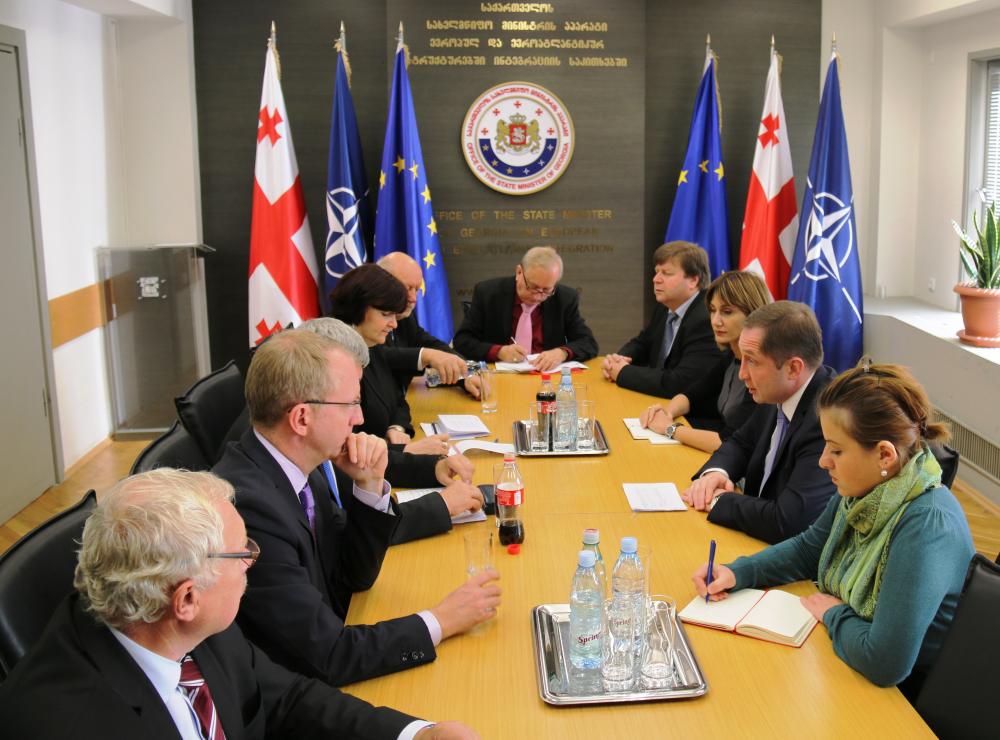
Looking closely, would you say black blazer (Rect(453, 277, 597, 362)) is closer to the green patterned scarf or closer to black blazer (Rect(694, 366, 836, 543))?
black blazer (Rect(694, 366, 836, 543))

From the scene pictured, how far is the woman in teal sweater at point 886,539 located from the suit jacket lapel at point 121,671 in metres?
1.33

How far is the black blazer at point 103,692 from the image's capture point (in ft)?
4.58

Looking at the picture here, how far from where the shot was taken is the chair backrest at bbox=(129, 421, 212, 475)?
2697mm

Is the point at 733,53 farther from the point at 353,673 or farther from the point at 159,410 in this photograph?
the point at 353,673

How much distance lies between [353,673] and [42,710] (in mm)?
785

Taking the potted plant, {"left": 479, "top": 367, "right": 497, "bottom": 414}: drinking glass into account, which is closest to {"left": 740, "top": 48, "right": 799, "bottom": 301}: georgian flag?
the potted plant

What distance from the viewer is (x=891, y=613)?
6.58 ft

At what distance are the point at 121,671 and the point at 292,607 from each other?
630mm

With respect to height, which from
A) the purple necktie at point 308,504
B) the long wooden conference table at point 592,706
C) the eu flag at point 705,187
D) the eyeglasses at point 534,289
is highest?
the eu flag at point 705,187

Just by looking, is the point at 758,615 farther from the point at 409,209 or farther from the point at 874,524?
the point at 409,209

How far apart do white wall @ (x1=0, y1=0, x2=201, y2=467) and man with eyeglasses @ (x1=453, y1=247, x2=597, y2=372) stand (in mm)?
2219

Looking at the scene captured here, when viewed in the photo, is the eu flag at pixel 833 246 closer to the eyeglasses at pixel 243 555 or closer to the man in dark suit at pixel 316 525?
the man in dark suit at pixel 316 525

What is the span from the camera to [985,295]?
5.14 m

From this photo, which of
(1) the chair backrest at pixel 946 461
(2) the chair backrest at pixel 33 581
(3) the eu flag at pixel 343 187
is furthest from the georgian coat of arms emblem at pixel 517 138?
(2) the chair backrest at pixel 33 581
